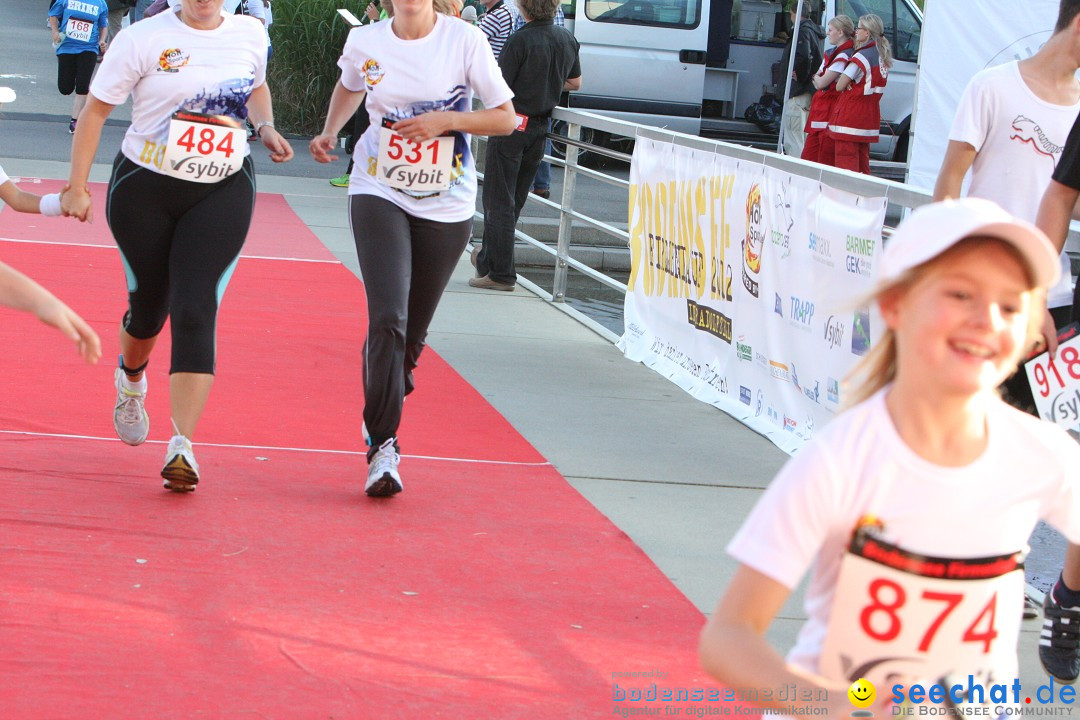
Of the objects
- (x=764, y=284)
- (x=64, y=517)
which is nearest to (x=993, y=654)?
(x=64, y=517)

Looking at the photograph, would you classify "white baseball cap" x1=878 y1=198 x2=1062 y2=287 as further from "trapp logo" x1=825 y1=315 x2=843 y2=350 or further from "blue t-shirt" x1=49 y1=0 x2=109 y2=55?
"blue t-shirt" x1=49 y1=0 x2=109 y2=55

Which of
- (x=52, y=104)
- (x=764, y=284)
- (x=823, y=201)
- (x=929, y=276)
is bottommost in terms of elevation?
(x=52, y=104)

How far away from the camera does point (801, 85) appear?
16.6m

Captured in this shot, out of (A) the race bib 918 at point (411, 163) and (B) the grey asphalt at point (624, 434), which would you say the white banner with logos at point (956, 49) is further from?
(A) the race bib 918 at point (411, 163)

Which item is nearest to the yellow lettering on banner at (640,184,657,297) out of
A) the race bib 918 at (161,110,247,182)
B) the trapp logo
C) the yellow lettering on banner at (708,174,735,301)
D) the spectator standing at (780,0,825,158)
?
the yellow lettering on banner at (708,174,735,301)

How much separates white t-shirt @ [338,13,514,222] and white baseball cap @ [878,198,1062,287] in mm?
3502

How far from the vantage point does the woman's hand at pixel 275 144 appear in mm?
5469

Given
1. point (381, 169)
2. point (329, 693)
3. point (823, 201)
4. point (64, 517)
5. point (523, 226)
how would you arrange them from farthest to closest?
1. point (523, 226)
2. point (823, 201)
3. point (381, 169)
4. point (64, 517)
5. point (329, 693)

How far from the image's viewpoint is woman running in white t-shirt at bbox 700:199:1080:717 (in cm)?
197

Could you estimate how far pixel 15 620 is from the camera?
3.96 m

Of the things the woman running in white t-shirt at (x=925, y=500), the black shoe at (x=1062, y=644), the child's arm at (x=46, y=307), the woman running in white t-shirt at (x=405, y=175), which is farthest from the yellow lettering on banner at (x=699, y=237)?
the woman running in white t-shirt at (x=925, y=500)

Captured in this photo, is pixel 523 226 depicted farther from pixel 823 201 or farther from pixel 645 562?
pixel 645 562

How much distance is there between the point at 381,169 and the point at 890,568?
361 centimetres

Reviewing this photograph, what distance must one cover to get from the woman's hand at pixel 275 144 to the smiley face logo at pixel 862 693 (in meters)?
3.83
